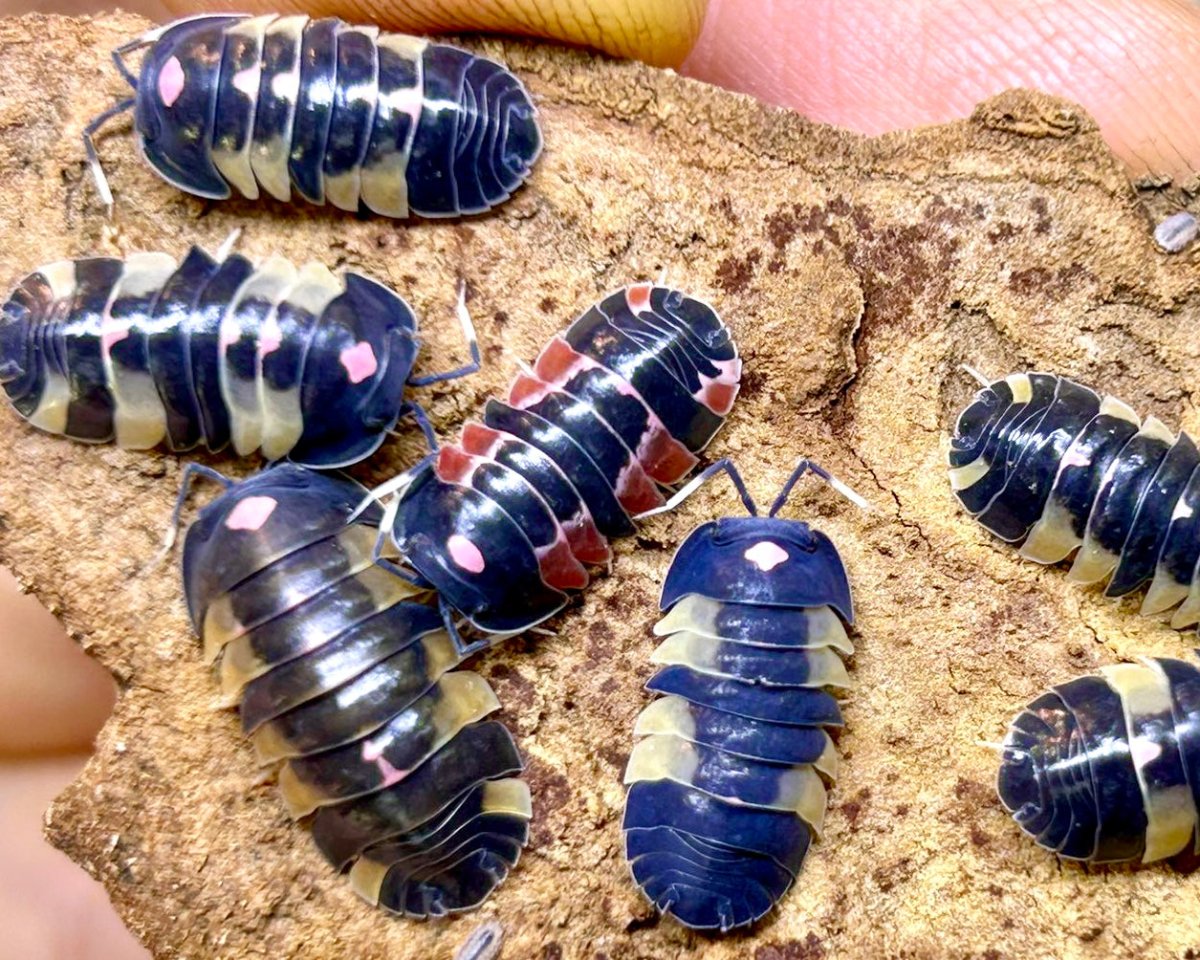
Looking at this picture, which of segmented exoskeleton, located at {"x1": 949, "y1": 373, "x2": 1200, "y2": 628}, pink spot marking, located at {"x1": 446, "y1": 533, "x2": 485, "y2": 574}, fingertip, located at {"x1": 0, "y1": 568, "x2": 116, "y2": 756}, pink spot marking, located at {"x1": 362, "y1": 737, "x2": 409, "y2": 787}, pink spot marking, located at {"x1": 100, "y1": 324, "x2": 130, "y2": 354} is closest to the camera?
pink spot marking, located at {"x1": 362, "y1": 737, "x2": 409, "y2": 787}

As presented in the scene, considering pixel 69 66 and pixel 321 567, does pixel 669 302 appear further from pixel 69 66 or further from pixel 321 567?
pixel 69 66

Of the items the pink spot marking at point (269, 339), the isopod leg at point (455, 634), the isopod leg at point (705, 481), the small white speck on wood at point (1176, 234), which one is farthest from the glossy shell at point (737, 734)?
the small white speck on wood at point (1176, 234)

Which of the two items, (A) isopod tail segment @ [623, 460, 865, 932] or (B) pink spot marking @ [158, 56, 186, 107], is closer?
(A) isopod tail segment @ [623, 460, 865, 932]

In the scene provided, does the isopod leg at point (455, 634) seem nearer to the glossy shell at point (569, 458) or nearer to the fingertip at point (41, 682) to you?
the glossy shell at point (569, 458)

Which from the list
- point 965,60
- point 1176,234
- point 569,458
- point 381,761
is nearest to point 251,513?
point 381,761

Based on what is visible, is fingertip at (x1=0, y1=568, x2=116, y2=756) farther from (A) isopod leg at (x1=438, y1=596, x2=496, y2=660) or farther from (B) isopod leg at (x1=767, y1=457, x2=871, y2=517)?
(B) isopod leg at (x1=767, y1=457, x2=871, y2=517)

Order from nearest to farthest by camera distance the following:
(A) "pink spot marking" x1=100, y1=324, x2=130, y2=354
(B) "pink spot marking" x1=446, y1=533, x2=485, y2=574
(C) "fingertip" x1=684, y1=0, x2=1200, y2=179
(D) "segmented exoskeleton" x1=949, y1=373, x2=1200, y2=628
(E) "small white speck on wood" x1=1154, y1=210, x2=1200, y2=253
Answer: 1. (B) "pink spot marking" x1=446, y1=533, x2=485, y2=574
2. (A) "pink spot marking" x1=100, y1=324, x2=130, y2=354
3. (D) "segmented exoskeleton" x1=949, y1=373, x2=1200, y2=628
4. (E) "small white speck on wood" x1=1154, y1=210, x2=1200, y2=253
5. (C) "fingertip" x1=684, y1=0, x2=1200, y2=179

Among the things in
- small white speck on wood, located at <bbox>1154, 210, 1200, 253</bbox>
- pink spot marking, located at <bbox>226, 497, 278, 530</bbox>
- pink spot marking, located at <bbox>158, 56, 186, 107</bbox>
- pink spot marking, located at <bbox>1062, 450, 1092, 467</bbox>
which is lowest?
pink spot marking, located at <bbox>226, 497, 278, 530</bbox>

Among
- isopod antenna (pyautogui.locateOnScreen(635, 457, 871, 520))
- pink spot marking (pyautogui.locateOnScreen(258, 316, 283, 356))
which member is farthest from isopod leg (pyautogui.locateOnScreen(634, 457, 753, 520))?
pink spot marking (pyautogui.locateOnScreen(258, 316, 283, 356))
